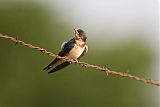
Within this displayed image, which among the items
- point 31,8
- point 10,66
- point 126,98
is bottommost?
point 126,98

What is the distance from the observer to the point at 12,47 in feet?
107

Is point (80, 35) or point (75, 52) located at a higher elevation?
point (80, 35)

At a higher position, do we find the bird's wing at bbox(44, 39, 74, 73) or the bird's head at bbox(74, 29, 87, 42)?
the bird's head at bbox(74, 29, 87, 42)

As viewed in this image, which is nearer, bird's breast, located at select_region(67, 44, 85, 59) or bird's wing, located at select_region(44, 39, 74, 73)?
bird's wing, located at select_region(44, 39, 74, 73)

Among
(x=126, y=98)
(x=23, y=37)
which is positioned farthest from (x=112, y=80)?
(x=23, y=37)

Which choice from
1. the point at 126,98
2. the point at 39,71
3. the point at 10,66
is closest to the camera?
the point at 126,98

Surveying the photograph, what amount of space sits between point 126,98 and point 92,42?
3.68 meters

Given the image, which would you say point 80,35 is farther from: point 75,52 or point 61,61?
point 61,61

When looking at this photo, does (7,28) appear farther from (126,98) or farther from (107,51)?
(126,98)

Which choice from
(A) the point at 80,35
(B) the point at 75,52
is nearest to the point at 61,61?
(B) the point at 75,52

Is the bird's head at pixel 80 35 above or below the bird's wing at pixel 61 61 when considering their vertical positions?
above

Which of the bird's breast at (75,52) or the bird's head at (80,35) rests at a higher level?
the bird's head at (80,35)

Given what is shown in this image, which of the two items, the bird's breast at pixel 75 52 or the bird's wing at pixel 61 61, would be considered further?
the bird's breast at pixel 75 52

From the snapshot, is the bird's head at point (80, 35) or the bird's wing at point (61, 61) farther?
the bird's head at point (80, 35)
